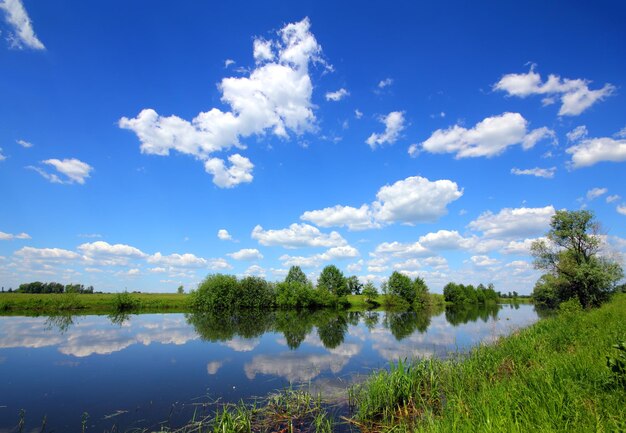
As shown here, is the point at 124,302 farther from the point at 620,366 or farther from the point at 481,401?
the point at 620,366

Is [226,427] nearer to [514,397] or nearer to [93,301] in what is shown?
[514,397]

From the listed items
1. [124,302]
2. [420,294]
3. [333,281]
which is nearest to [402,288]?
[420,294]

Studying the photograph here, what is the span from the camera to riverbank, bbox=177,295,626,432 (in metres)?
5.57

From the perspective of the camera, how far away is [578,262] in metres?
40.8

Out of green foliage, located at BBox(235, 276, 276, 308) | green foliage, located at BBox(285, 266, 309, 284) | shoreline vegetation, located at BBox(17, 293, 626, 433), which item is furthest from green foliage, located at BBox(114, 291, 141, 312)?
shoreline vegetation, located at BBox(17, 293, 626, 433)

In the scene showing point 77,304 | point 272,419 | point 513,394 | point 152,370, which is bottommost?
point 152,370

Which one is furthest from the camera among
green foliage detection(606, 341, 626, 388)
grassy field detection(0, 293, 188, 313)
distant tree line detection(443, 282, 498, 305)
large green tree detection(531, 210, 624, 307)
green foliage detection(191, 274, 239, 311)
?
distant tree line detection(443, 282, 498, 305)

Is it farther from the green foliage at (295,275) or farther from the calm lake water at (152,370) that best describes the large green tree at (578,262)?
the green foliage at (295,275)

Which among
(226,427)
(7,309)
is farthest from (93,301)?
(226,427)

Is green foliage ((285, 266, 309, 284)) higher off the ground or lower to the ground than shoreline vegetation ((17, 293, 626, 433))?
higher

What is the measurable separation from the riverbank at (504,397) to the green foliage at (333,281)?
91437 mm

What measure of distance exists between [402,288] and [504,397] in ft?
348

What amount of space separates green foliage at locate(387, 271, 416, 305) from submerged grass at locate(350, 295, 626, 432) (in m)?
92.9

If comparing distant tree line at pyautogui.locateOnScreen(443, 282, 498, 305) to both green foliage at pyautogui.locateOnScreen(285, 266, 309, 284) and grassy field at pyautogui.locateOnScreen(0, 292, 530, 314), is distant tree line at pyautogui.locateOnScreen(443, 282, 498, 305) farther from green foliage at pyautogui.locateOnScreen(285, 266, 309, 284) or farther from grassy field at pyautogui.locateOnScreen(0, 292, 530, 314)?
grassy field at pyautogui.locateOnScreen(0, 292, 530, 314)
